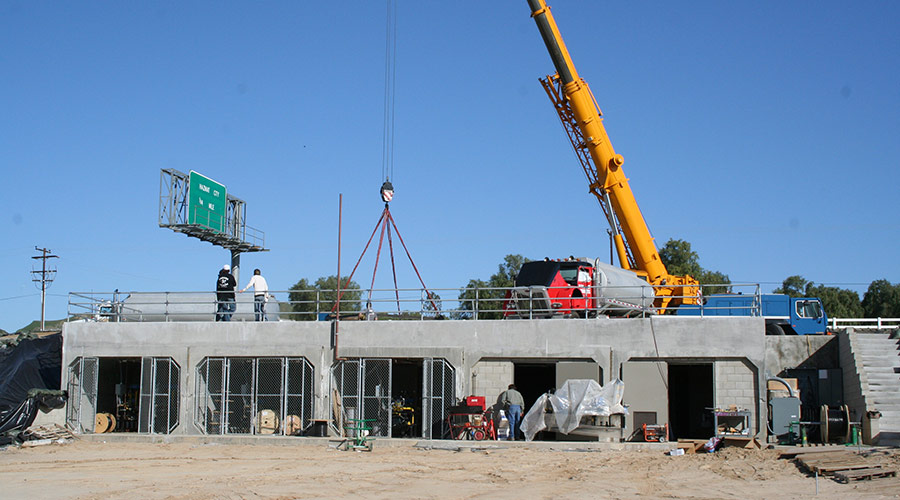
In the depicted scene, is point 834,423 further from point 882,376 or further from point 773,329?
point 773,329

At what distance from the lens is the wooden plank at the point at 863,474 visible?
1561 centimetres

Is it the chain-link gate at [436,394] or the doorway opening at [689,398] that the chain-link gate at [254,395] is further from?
the doorway opening at [689,398]

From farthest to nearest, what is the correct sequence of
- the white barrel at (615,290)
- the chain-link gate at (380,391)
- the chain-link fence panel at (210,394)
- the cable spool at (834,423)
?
the white barrel at (615,290) < the chain-link fence panel at (210,394) < the chain-link gate at (380,391) < the cable spool at (834,423)

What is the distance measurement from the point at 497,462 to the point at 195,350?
10.2m

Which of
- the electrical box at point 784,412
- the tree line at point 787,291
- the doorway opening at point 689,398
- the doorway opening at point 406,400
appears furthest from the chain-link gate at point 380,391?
the tree line at point 787,291

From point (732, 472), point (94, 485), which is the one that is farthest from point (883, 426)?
point (94, 485)

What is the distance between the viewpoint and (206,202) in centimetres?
3212

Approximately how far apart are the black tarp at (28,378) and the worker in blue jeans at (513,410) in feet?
41.5

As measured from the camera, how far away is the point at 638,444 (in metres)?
21.1

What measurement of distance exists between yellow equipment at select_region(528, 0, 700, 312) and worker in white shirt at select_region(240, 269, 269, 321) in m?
10.5

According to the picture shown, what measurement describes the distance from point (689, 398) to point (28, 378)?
1994 centimetres

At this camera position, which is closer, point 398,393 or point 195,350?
point 195,350

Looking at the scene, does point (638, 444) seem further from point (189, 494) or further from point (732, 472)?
point (189, 494)

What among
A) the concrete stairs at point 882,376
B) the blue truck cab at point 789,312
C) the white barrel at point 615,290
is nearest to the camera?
the concrete stairs at point 882,376
